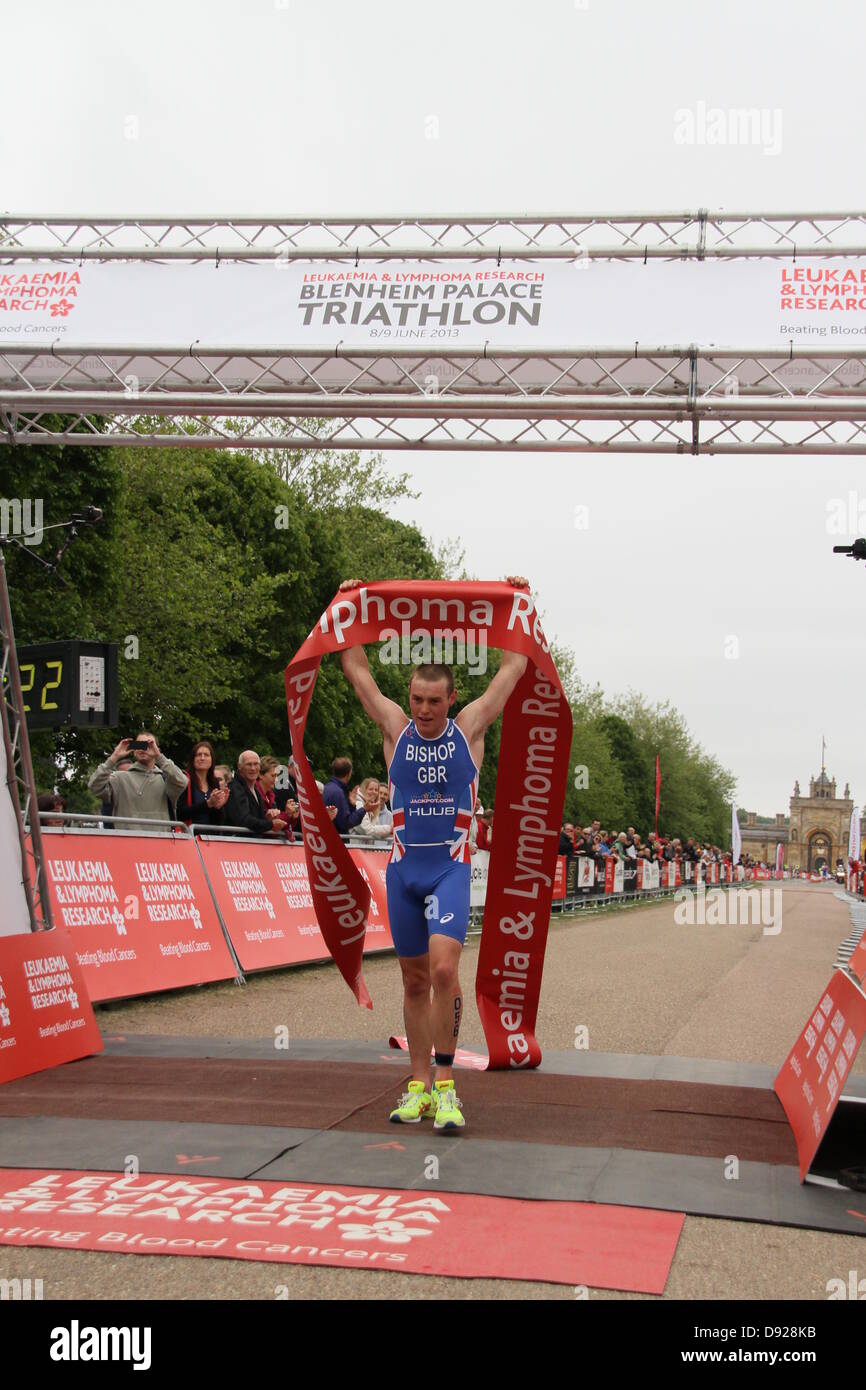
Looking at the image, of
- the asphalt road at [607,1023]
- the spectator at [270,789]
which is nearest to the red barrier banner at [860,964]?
the asphalt road at [607,1023]

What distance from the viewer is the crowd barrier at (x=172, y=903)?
10.5m

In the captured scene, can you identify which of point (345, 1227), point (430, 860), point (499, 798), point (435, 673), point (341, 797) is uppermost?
point (435, 673)

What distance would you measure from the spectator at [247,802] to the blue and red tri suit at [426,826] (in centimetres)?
757

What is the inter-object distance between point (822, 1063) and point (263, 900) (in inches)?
336

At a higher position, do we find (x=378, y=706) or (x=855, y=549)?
(x=855, y=549)

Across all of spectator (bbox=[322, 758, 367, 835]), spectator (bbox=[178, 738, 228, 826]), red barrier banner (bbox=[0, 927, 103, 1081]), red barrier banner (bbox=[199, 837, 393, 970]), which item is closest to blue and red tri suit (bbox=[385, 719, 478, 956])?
red barrier banner (bbox=[0, 927, 103, 1081])

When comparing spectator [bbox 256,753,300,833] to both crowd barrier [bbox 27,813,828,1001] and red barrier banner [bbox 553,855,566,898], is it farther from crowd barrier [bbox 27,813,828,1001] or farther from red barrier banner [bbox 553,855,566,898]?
red barrier banner [bbox 553,855,566,898]

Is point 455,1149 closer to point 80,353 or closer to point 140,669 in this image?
point 80,353

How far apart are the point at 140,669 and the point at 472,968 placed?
18.7 m

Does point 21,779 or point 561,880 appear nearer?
point 21,779

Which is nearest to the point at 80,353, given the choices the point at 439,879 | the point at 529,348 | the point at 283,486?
the point at 529,348

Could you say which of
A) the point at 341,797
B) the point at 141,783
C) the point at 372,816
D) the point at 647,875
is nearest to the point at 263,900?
the point at 341,797

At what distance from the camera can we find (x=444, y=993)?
21.2 ft

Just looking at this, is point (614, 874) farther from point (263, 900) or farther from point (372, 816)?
point (263, 900)
